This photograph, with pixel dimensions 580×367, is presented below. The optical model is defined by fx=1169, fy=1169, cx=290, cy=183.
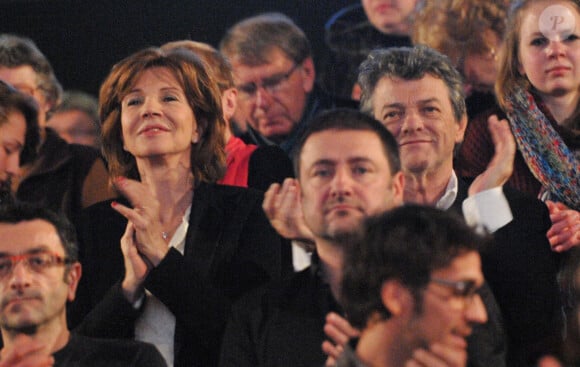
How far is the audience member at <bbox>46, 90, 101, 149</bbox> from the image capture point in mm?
4172

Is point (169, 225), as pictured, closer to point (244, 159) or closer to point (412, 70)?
point (244, 159)

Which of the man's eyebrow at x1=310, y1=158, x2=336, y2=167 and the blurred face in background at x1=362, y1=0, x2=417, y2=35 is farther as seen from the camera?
the blurred face in background at x1=362, y1=0, x2=417, y2=35

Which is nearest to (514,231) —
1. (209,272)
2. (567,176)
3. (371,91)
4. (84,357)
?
(567,176)

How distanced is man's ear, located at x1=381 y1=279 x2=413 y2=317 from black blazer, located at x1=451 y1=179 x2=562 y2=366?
0.52m

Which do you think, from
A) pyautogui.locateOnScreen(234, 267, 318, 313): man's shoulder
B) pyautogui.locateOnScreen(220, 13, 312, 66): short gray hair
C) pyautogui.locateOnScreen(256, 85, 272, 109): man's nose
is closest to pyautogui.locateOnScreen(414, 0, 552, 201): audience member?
pyautogui.locateOnScreen(220, 13, 312, 66): short gray hair

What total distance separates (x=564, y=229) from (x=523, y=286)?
9.3 inches

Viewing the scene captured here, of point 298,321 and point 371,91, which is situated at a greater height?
point 371,91

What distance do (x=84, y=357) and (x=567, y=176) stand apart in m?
1.33

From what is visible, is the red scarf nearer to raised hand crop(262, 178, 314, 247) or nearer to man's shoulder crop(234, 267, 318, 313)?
raised hand crop(262, 178, 314, 247)

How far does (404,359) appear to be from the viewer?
2.19m

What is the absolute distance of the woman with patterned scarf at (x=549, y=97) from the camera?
3.08 metres

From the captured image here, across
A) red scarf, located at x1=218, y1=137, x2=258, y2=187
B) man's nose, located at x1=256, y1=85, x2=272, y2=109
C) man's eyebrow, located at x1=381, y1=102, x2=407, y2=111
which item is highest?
man's nose, located at x1=256, y1=85, x2=272, y2=109

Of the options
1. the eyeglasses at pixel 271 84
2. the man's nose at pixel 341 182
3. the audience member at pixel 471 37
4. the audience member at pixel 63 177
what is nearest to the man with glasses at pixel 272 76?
the eyeglasses at pixel 271 84

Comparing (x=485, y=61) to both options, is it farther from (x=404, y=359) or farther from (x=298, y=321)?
(x=404, y=359)
